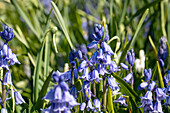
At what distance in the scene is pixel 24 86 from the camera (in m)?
3.54

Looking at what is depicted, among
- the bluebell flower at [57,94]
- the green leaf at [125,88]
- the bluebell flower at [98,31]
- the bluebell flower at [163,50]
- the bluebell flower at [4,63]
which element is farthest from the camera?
the bluebell flower at [163,50]

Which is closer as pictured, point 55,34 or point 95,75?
point 95,75

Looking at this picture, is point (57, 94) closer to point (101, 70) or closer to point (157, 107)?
point (101, 70)

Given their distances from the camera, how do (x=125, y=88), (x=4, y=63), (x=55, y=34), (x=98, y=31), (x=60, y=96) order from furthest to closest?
(x=55, y=34) < (x=125, y=88) < (x=98, y=31) < (x=4, y=63) < (x=60, y=96)

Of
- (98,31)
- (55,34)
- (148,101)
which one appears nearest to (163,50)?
(148,101)

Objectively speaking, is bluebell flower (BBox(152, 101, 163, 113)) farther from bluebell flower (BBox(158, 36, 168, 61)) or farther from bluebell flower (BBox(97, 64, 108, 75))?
bluebell flower (BBox(158, 36, 168, 61))

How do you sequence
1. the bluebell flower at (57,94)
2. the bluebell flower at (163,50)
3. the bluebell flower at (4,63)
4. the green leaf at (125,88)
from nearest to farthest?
the bluebell flower at (57,94) < the bluebell flower at (4,63) < the green leaf at (125,88) < the bluebell flower at (163,50)

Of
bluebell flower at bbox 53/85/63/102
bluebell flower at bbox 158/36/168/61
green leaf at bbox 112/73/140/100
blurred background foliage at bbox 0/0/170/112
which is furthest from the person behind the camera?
blurred background foliage at bbox 0/0/170/112

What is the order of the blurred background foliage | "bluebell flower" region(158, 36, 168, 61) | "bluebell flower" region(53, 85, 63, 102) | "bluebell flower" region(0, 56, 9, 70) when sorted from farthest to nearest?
the blurred background foliage → "bluebell flower" region(158, 36, 168, 61) → "bluebell flower" region(0, 56, 9, 70) → "bluebell flower" region(53, 85, 63, 102)

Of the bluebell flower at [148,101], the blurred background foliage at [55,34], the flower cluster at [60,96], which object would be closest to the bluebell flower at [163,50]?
the blurred background foliage at [55,34]

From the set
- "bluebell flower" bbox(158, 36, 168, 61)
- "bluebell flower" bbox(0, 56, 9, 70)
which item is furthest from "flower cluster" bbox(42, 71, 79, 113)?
"bluebell flower" bbox(158, 36, 168, 61)

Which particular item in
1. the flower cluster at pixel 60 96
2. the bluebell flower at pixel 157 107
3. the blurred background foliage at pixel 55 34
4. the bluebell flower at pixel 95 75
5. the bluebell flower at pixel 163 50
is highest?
the blurred background foliage at pixel 55 34

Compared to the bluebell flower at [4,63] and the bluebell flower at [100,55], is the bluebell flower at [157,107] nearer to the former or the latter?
the bluebell flower at [100,55]

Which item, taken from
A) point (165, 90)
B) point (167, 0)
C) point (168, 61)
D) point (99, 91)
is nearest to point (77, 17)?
point (167, 0)
